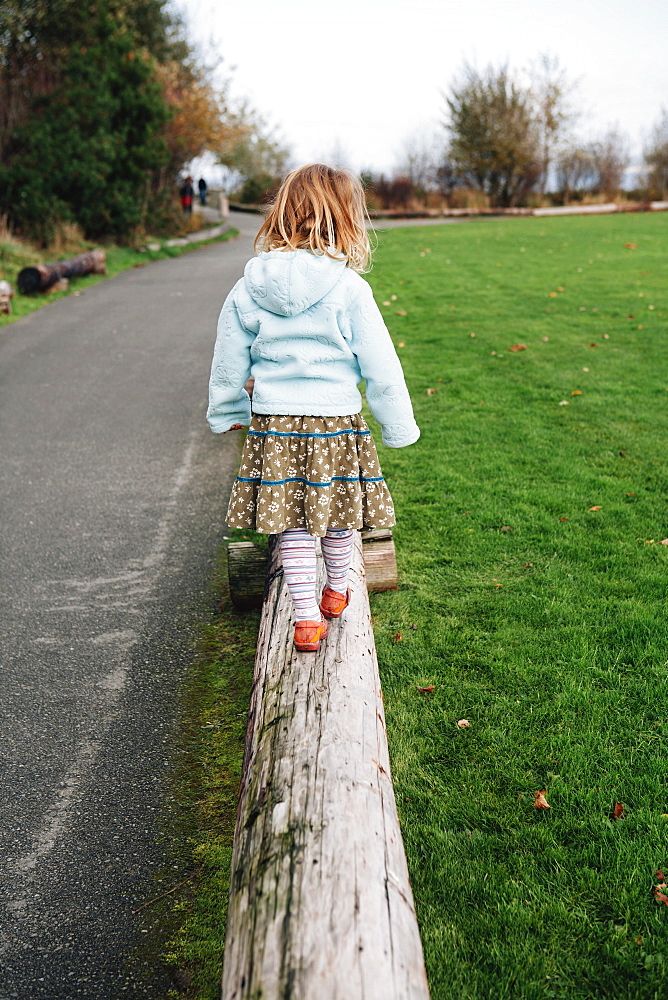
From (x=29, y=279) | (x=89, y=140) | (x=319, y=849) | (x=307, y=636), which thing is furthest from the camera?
(x=89, y=140)

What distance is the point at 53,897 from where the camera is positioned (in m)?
2.54

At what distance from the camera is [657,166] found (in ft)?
123

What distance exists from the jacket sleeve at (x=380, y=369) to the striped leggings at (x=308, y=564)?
45 centimetres

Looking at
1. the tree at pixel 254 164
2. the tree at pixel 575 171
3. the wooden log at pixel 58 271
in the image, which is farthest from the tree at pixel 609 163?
the wooden log at pixel 58 271

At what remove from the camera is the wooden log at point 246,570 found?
13.6 feet

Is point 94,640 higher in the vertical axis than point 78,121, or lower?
lower

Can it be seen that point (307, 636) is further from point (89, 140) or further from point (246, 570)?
point (89, 140)

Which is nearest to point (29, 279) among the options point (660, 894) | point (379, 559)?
point (379, 559)

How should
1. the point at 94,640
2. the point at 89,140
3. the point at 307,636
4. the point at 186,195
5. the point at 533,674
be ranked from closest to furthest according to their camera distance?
the point at 307,636
the point at 533,674
the point at 94,640
the point at 89,140
the point at 186,195

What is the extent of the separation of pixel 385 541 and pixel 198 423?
12.0 ft

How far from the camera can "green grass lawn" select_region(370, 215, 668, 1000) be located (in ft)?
7.63

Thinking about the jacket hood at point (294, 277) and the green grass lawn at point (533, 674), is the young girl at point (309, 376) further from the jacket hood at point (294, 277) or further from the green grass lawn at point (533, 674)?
the green grass lawn at point (533, 674)

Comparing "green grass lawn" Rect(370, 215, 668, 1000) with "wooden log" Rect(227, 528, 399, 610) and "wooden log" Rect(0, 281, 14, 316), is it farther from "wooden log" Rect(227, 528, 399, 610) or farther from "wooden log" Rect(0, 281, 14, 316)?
"wooden log" Rect(0, 281, 14, 316)

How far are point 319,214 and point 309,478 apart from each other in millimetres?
944
